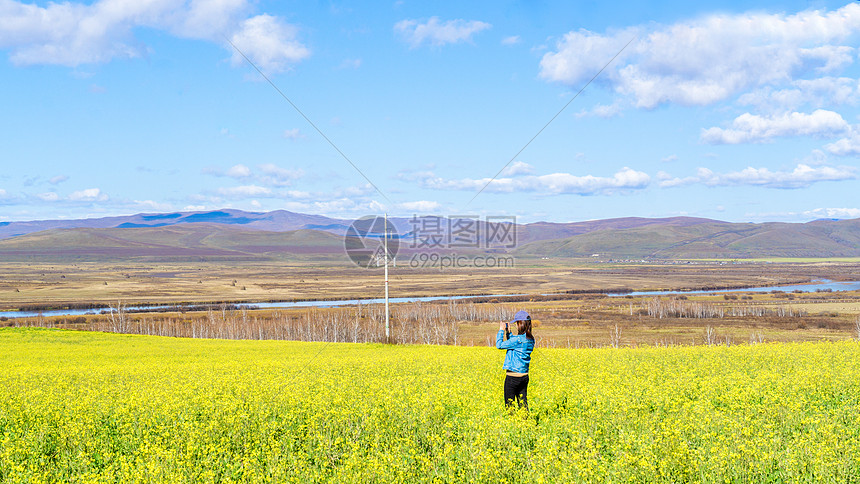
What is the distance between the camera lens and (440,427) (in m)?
10.6

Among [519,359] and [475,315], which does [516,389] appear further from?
[475,315]

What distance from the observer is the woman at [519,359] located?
39.2 ft

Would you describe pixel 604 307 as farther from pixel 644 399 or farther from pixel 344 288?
pixel 644 399

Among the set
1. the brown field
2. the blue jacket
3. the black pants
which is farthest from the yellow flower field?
the brown field

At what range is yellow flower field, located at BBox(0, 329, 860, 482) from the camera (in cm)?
759

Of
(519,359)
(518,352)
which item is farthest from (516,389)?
(518,352)

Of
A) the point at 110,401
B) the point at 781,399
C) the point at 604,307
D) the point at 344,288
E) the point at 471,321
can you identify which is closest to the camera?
the point at 781,399

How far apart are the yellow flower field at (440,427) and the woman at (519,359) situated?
48cm

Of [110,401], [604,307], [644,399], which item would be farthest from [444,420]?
[604,307]

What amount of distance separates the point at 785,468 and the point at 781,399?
161 inches

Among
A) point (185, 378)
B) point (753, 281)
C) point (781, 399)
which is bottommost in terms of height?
point (753, 281)

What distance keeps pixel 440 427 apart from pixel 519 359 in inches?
94.2

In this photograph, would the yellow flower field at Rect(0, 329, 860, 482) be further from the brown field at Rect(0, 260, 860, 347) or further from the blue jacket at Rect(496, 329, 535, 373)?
the brown field at Rect(0, 260, 860, 347)

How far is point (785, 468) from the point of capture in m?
7.24
